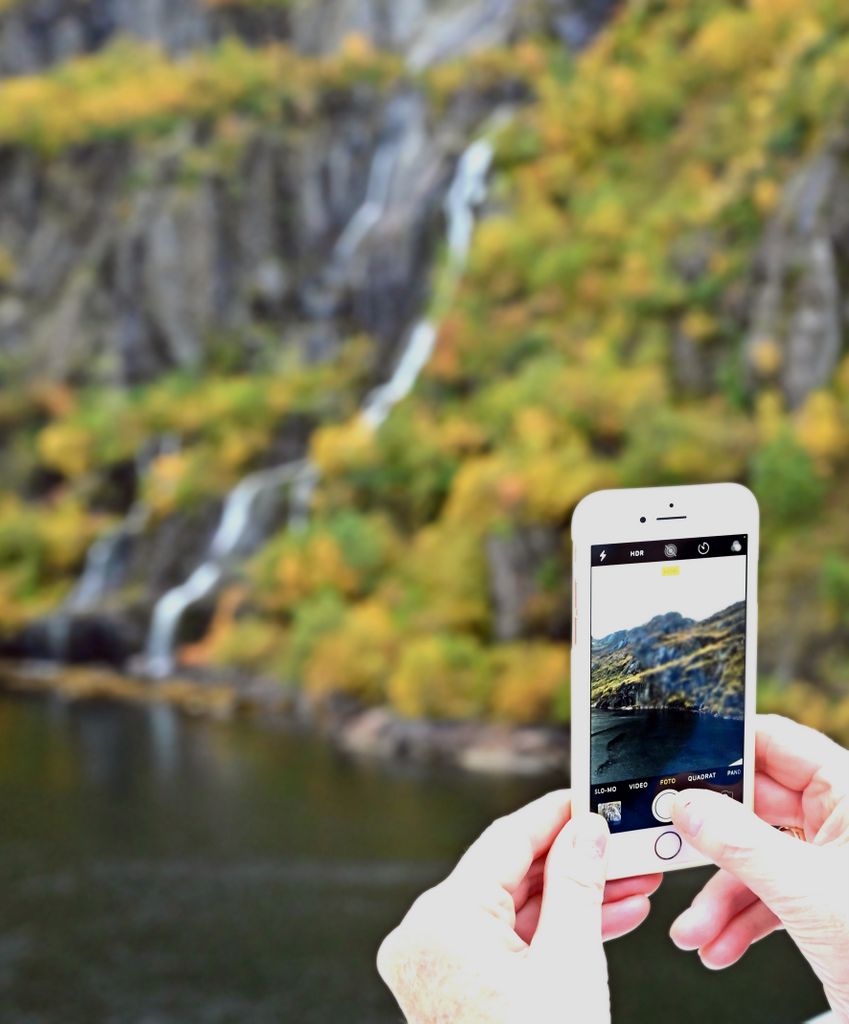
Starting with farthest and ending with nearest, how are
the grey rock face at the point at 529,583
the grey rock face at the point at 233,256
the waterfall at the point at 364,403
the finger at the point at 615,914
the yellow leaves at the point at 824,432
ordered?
the grey rock face at the point at 233,256 < the waterfall at the point at 364,403 < the grey rock face at the point at 529,583 < the yellow leaves at the point at 824,432 < the finger at the point at 615,914

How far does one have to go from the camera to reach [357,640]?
16359mm

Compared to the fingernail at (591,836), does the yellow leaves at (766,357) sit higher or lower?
lower

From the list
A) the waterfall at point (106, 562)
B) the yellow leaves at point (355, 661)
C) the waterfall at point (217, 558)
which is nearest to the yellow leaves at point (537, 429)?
the yellow leaves at point (355, 661)

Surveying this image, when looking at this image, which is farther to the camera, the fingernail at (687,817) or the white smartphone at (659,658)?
the white smartphone at (659,658)

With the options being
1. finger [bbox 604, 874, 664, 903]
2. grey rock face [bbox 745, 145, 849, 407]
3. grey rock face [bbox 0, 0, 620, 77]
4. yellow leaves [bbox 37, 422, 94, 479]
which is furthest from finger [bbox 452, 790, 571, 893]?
grey rock face [bbox 0, 0, 620, 77]

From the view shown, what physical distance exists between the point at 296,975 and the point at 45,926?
87.6 inches

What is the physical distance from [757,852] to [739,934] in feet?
1.06

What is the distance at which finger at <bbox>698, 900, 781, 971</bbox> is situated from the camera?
1.60m

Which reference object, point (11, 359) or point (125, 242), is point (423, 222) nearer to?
point (125, 242)

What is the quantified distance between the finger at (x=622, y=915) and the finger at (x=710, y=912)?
7cm

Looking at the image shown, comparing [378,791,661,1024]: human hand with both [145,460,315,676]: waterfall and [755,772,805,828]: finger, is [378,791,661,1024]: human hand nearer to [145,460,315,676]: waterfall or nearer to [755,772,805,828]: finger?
[755,772,805,828]: finger

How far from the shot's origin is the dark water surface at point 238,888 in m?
8.53

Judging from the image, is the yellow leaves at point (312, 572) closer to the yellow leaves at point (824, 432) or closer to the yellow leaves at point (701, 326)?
the yellow leaves at point (701, 326)

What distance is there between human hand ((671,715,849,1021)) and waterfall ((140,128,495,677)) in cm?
1750
